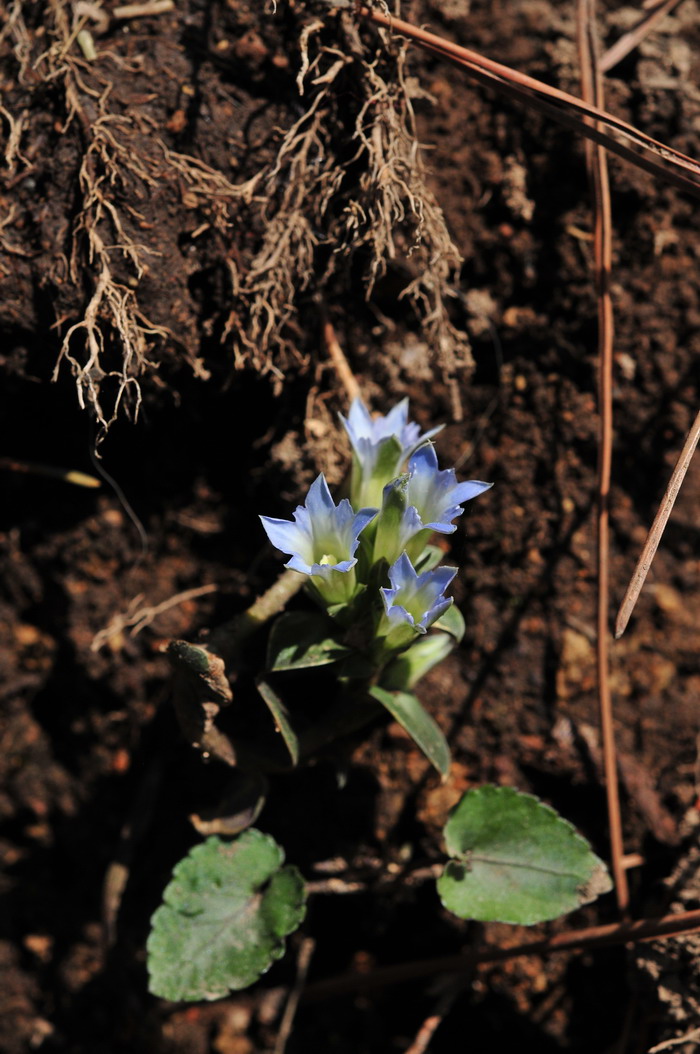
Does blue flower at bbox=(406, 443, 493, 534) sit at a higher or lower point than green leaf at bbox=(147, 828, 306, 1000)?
higher

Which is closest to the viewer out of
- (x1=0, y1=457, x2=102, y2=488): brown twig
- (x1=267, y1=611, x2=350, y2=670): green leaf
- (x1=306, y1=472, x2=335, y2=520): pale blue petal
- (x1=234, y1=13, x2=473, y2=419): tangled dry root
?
(x1=306, y1=472, x2=335, y2=520): pale blue petal

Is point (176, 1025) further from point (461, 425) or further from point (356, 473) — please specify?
point (461, 425)

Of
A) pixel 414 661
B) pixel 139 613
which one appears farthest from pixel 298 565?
pixel 139 613

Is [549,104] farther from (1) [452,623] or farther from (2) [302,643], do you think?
(2) [302,643]

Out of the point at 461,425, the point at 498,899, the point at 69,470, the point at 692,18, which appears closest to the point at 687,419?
the point at 461,425

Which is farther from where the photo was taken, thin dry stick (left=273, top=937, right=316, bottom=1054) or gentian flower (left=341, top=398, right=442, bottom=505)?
thin dry stick (left=273, top=937, right=316, bottom=1054)

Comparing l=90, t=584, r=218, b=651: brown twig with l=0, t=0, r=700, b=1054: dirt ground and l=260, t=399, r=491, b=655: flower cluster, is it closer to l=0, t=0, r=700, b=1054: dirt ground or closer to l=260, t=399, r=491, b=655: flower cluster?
l=0, t=0, r=700, b=1054: dirt ground

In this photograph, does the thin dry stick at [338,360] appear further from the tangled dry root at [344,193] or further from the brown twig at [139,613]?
the brown twig at [139,613]

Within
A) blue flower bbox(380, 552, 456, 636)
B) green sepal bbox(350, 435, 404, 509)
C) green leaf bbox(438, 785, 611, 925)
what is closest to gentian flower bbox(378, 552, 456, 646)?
blue flower bbox(380, 552, 456, 636)
